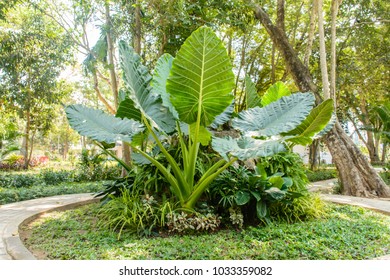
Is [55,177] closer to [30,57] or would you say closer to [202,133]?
[30,57]

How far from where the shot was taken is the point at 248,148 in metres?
2.38

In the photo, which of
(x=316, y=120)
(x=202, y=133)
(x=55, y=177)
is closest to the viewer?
(x=316, y=120)

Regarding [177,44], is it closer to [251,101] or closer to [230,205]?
[251,101]

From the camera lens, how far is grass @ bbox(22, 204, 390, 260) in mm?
2355

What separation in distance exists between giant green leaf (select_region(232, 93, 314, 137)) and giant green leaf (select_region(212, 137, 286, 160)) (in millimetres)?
193

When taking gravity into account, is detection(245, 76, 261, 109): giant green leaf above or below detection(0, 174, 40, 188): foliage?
above

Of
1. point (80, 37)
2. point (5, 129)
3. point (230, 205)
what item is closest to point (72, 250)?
point (230, 205)

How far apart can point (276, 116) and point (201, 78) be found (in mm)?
853

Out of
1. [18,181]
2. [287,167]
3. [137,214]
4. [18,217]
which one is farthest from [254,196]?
[18,181]

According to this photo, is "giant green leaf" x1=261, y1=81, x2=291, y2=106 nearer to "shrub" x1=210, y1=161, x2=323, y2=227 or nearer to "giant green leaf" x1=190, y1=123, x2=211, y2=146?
"shrub" x1=210, y1=161, x2=323, y2=227

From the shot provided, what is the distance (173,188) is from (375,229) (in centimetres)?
194

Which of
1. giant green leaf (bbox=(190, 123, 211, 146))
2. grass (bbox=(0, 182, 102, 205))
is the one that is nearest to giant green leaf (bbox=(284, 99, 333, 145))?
giant green leaf (bbox=(190, 123, 211, 146))

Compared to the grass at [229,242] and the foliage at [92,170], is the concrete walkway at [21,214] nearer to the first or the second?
the grass at [229,242]

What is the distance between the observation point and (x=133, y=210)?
117 inches
